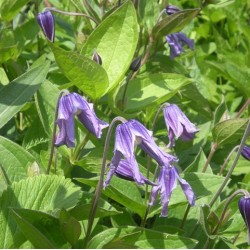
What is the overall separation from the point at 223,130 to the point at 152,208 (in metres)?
0.38

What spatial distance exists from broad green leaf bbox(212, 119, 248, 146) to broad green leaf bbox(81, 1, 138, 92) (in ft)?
1.31

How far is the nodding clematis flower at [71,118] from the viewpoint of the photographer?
151 centimetres

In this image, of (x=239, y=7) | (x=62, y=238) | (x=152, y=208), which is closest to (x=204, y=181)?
(x=152, y=208)

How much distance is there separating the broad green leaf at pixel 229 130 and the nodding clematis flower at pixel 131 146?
55 cm

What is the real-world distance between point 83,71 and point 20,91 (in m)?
0.26

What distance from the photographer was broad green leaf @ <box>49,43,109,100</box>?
1.67m

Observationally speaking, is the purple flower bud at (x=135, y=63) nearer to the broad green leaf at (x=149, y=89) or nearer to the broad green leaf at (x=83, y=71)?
the broad green leaf at (x=149, y=89)

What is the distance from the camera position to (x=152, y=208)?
1.91 m

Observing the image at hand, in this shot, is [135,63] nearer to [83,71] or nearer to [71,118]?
[83,71]

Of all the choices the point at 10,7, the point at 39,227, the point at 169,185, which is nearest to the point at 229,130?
the point at 169,185

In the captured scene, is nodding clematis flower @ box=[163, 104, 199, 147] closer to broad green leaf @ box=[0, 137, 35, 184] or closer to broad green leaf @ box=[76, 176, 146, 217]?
broad green leaf @ box=[76, 176, 146, 217]

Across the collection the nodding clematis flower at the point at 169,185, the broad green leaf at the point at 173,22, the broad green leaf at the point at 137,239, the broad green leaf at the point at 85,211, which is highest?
the broad green leaf at the point at 173,22

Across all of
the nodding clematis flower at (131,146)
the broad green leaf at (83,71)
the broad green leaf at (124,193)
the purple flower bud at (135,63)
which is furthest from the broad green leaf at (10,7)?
the nodding clematis flower at (131,146)

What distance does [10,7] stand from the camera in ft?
7.61
